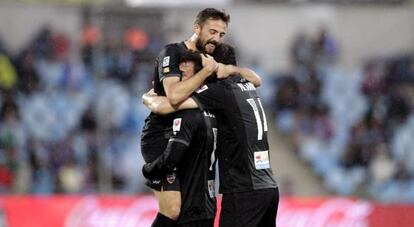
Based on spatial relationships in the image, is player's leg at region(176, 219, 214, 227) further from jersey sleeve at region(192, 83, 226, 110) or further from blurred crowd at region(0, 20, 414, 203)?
blurred crowd at region(0, 20, 414, 203)

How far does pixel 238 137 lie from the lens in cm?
580

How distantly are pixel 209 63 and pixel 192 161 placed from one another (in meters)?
0.67

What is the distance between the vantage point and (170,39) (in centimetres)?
1490

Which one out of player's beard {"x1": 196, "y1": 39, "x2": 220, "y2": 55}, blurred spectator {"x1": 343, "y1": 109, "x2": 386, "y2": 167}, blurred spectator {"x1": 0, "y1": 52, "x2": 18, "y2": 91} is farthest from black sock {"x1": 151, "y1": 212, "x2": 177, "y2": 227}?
blurred spectator {"x1": 0, "y1": 52, "x2": 18, "y2": 91}

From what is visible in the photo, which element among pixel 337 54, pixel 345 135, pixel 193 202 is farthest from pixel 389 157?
pixel 193 202

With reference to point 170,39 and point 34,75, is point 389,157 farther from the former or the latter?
point 34,75

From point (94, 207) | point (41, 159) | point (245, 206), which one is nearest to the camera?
point (245, 206)

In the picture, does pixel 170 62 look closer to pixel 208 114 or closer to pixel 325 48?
pixel 208 114

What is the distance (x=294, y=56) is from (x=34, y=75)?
163 inches

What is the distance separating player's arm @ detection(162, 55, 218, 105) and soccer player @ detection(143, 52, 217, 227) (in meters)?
0.11

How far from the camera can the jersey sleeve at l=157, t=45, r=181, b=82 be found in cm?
595

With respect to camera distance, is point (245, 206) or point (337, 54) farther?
point (337, 54)

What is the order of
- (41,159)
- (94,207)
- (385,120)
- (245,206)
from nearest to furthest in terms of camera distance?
(245,206), (94,207), (41,159), (385,120)

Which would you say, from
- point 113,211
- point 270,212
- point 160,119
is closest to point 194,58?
point 160,119
